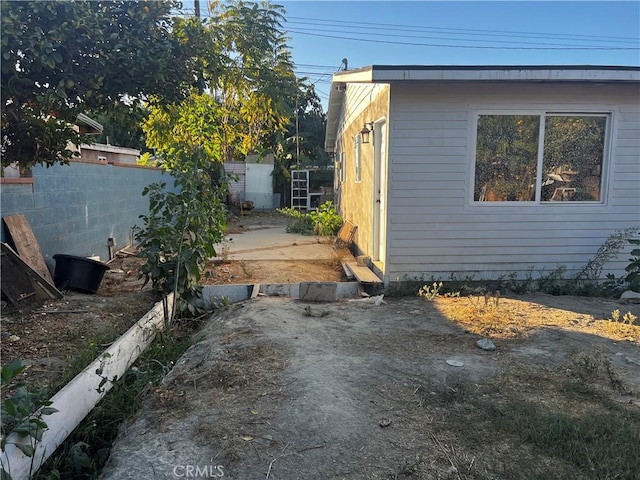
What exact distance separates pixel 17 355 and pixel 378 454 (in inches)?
125

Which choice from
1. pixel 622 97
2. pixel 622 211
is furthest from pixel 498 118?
pixel 622 211

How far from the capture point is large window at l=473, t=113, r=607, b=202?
20.4 feet

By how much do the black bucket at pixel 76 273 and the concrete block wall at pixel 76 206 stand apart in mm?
328

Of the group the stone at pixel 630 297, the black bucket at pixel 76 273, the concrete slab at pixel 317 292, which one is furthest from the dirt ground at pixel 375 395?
the black bucket at pixel 76 273

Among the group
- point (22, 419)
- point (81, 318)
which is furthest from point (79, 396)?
point (81, 318)

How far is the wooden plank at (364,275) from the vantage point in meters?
6.27

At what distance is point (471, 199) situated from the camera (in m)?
6.29

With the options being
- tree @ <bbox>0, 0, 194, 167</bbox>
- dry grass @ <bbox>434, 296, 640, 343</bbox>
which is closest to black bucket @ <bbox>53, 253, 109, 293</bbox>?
tree @ <bbox>0, 0, 194, 167</bbox>

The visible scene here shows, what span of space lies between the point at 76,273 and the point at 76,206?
1.63 meters

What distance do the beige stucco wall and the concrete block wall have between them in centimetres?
461

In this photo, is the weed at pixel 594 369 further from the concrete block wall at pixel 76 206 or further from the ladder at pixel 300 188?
the ladder at pixel 300 188

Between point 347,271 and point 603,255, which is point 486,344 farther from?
point 603,255

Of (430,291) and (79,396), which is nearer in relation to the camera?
(79,396)

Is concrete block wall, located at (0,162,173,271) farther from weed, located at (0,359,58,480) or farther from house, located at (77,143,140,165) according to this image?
weed, located at (0,359,58,480)
